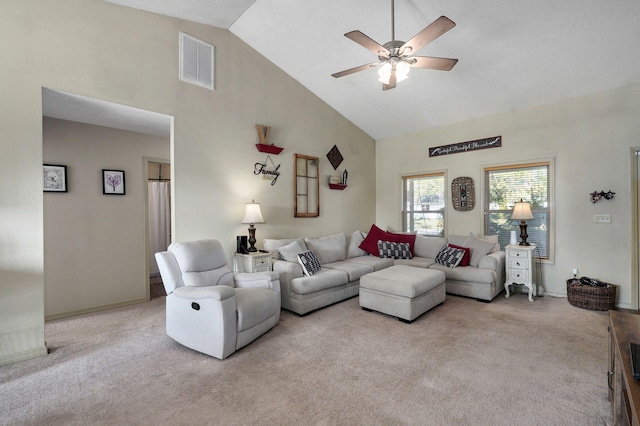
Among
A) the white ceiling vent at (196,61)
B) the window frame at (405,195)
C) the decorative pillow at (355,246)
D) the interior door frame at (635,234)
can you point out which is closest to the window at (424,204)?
the window frame at (405,195)

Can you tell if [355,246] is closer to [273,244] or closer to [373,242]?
[373,242]

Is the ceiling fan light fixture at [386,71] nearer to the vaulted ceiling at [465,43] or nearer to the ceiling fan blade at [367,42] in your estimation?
the ceiling fan blade at [367,42]

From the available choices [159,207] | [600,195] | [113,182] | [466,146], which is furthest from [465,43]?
[159,207]

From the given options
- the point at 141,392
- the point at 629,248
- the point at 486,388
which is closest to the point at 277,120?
the point at 141,392

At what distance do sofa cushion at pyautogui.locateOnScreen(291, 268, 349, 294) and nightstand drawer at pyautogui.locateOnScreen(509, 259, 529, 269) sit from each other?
2.35 metres

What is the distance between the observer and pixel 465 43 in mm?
3541

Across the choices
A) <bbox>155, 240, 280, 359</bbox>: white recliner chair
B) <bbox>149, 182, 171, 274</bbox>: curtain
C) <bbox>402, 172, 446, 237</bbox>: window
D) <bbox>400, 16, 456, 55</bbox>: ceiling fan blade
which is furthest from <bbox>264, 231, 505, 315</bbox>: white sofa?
<bbox>149, 182, 171, 274</bbox>: curtain

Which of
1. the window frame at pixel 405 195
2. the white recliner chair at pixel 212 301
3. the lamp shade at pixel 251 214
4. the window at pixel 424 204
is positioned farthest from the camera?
the window at pixel 424 204

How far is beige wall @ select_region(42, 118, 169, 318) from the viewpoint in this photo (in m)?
3.77

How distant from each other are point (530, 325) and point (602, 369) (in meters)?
0.93

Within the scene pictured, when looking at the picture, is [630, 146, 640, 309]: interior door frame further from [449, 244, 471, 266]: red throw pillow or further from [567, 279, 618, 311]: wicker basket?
[449, 244, 471, 266]: red throw pillow

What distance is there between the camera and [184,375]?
239 cm

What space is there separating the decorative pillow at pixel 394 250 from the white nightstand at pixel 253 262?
2072mm

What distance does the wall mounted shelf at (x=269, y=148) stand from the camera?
175 inches
